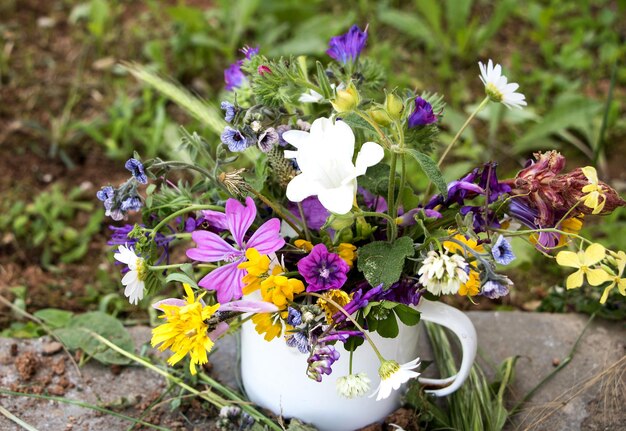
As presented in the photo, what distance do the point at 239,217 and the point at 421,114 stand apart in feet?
0.85

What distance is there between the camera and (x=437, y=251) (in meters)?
1.02

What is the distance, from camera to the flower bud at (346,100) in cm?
95

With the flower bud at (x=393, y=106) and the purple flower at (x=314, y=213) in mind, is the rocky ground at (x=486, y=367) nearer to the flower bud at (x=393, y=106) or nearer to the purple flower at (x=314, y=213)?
the purple flower at (x=314, y=213)

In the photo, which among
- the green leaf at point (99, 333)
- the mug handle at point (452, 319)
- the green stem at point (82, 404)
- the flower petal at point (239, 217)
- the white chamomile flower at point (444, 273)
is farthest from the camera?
the green leaf at point (99, 333)

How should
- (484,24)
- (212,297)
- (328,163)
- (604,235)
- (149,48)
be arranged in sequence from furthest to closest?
(484,24), (149,48), (604,235), (212,297), (328,163)

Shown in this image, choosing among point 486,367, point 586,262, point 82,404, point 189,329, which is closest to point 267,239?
point 189,329

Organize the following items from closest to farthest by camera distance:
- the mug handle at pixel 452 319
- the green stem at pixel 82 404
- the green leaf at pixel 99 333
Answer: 1. the mug handle at pixel 452 319
2. the green stem at pixel 82 404
3. the green leaf at pixel 99 333

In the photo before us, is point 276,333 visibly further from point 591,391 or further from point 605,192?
point 591,391

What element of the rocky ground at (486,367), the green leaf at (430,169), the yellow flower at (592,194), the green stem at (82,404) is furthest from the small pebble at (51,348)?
the yellow flower at (592,194)

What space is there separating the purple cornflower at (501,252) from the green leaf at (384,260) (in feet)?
0.36

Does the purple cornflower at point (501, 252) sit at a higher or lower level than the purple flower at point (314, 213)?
higher

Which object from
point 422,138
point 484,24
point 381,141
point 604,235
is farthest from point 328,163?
point 484,24

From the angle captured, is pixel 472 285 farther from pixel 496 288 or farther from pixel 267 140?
pixel 267 140

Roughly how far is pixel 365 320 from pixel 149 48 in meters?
1.47
